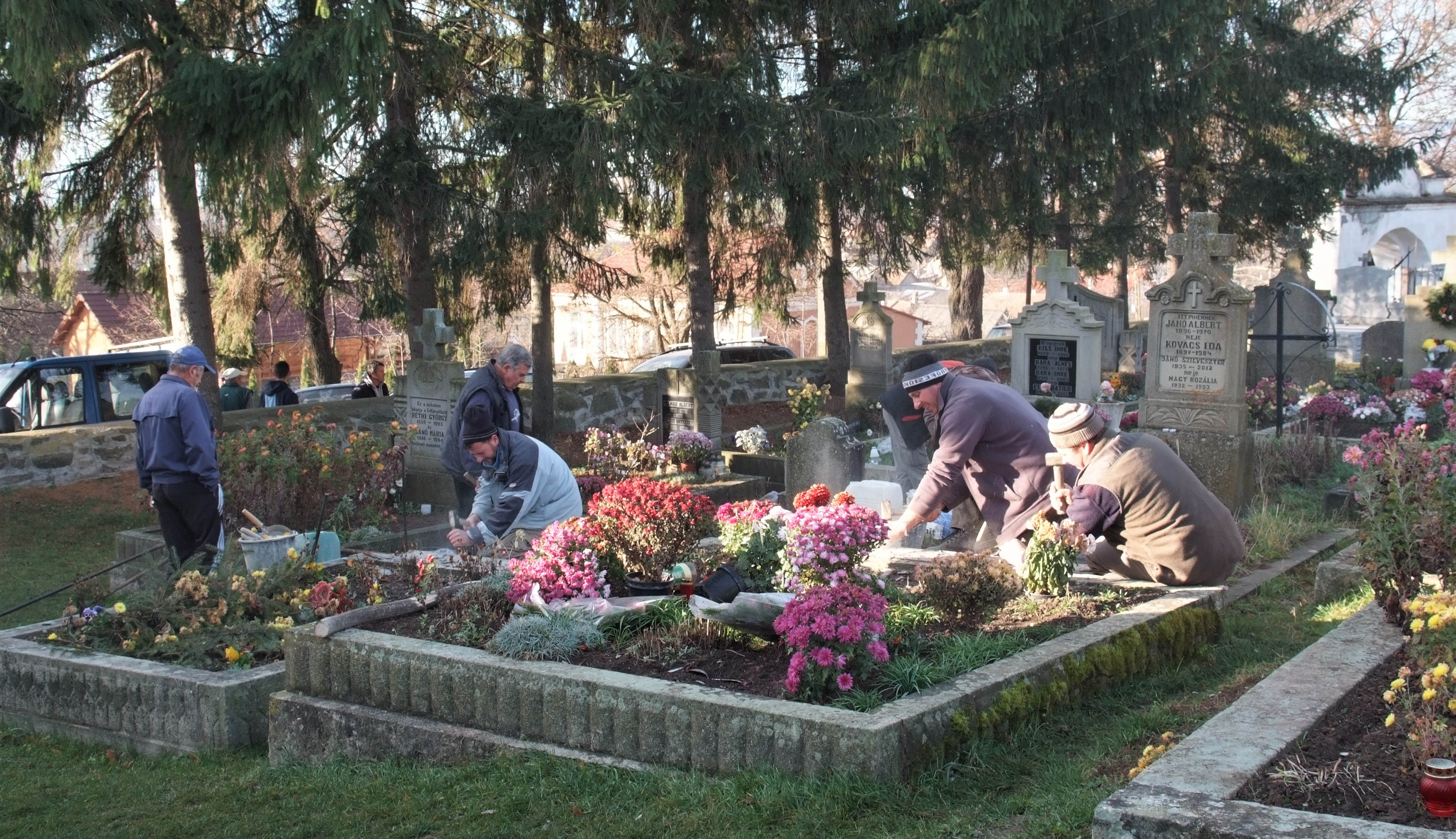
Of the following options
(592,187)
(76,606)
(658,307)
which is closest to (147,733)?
(76,606)

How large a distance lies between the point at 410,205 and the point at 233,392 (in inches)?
156

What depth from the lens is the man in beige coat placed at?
5.79m

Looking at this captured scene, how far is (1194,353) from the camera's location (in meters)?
10.2

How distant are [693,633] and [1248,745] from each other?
2288 millimetres

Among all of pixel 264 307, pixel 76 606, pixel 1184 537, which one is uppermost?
pixel 264 307

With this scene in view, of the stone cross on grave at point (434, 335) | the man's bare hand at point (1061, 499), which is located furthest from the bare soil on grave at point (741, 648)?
the stone cross on grave at point (434, 335)

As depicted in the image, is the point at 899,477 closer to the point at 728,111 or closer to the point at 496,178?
the point at 728,111

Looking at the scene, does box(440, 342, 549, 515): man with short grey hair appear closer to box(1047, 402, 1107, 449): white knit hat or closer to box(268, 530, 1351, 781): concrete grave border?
box(268, 530, 1351, 781): concrete grave border

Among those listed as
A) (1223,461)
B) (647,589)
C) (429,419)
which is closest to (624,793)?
(647,589)

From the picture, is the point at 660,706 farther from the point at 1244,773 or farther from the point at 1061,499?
the point at 1061,499

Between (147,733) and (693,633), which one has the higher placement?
(693,633)

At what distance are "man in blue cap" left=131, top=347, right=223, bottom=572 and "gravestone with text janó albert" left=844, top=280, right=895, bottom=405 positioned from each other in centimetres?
1051

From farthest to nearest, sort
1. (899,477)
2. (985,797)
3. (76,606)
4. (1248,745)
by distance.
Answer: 1. (899,477)
2. (76,606)
3. (985,797)
4. (1248,745)

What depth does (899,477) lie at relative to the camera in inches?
395
